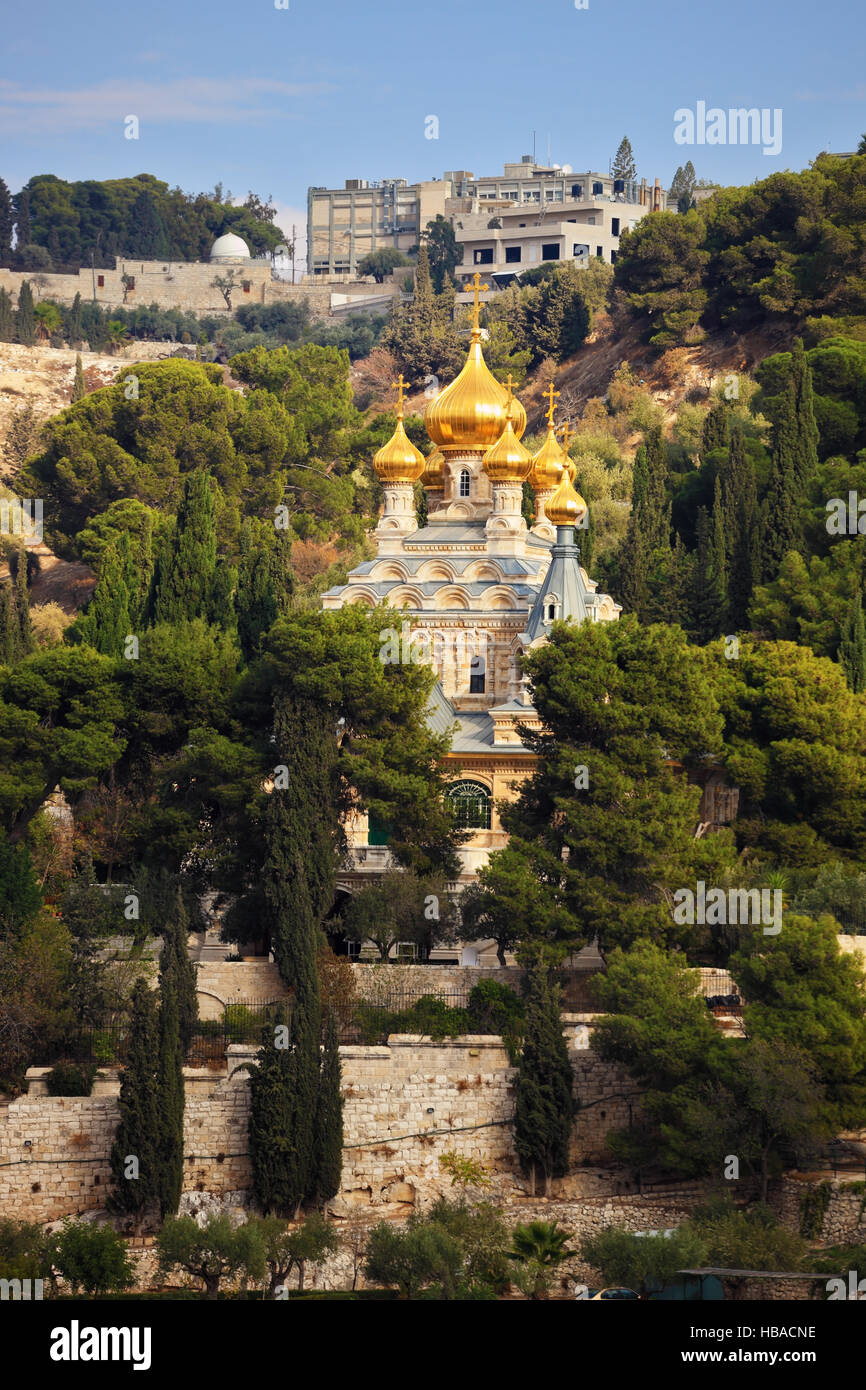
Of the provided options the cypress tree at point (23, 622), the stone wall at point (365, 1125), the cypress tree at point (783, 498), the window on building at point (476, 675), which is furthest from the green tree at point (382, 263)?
the stone wall at point (365, 1125)

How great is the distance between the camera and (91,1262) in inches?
1321

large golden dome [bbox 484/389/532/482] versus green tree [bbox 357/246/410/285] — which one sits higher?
green tree [bbox 357/246/410/285]

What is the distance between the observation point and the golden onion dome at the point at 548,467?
5825cm

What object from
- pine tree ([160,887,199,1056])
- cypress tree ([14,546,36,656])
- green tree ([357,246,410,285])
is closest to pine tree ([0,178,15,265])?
green tree ([357,246,410,285])

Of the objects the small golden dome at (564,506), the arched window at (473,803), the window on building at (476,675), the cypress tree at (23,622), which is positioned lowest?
the arched window at (473,803)

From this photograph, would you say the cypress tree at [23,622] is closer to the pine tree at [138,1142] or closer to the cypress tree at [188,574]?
the cypress tree at [188,574]

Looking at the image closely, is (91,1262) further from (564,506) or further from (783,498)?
(783,498)

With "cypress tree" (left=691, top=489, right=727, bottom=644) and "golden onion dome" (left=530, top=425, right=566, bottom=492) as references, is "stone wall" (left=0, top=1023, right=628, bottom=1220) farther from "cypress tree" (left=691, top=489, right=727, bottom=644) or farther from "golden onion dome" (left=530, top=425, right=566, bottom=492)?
"golden onion dome" (left=530, top=425, right=566, bottom=492)

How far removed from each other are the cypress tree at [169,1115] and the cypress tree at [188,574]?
19.5 metres

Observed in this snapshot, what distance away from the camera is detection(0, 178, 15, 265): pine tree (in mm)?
139500

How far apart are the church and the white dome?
8626 centimetres
